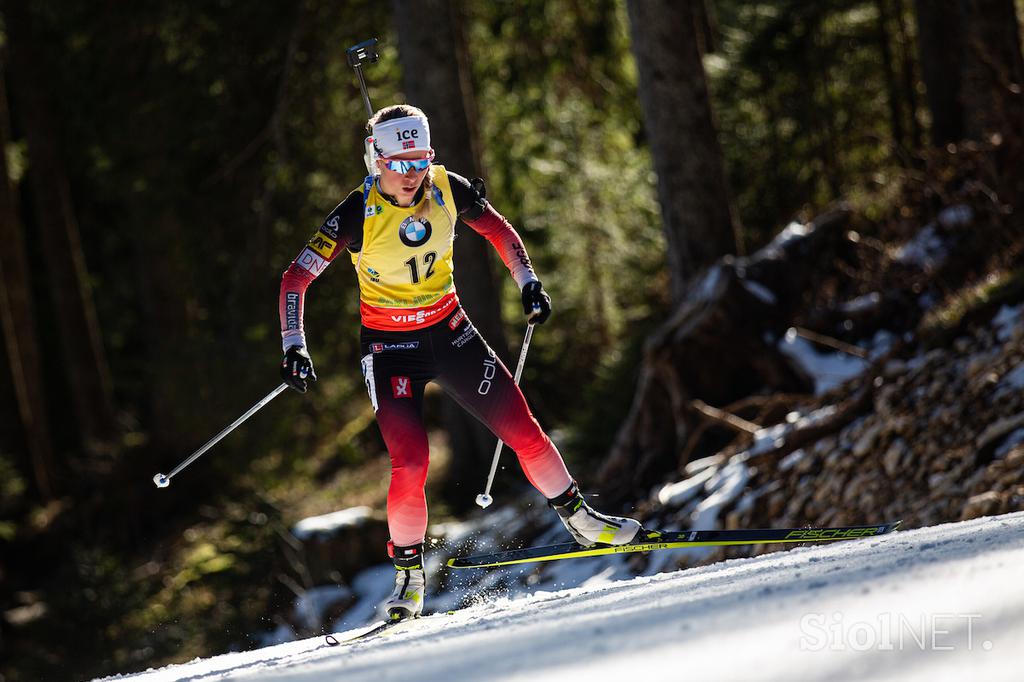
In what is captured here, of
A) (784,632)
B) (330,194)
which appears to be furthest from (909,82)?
(784,632)

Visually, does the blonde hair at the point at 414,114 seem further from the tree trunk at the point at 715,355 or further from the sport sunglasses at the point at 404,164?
the tree trunk at the point at 715,355

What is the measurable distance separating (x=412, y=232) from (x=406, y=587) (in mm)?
1819

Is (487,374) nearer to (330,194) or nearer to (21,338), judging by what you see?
(330,194)

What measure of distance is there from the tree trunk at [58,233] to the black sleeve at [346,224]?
48.7 ft

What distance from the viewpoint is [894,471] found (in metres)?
7.03

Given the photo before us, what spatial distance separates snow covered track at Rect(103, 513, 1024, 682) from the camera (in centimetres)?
273

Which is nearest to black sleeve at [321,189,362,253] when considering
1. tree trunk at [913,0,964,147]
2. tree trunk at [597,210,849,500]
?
tree trunk at [597,210,849,500]

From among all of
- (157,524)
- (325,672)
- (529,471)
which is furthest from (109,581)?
(325,672)

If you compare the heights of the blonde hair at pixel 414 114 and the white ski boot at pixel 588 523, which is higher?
the blonde hair at pixel 414 114

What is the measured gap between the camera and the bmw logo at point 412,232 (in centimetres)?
564

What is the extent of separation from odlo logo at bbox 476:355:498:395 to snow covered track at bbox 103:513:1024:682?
169 cm

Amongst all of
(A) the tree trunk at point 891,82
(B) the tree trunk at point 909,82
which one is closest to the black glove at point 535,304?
(B) the tree trunk at point 909,82

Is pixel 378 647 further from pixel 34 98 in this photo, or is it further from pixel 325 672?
pixel 34 98

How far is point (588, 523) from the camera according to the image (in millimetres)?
6000
